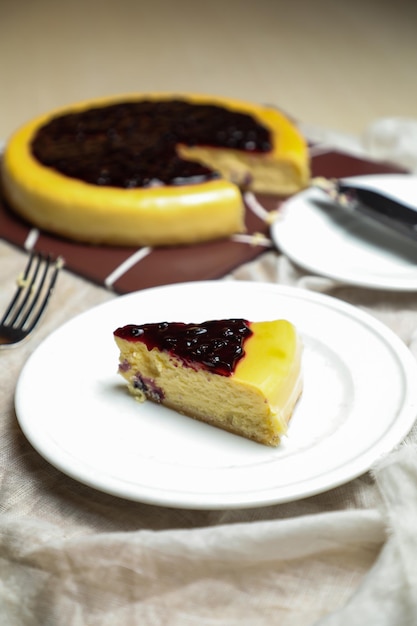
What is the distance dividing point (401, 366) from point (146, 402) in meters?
0.53

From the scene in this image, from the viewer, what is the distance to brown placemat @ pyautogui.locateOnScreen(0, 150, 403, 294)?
2.19 meters

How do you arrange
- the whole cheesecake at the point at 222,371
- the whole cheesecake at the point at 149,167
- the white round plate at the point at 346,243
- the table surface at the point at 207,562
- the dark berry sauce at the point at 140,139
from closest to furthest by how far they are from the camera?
the table surface at the point at 207,562, the whole cheesecake at the point at 222,371, the white round plate at the point at 346,243, the whole cheesecake at the point at 149,167, the dark berry sauce at the point at 140,139

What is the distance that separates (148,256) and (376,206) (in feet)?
2.35

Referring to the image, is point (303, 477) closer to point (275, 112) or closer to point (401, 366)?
point (401, 366)

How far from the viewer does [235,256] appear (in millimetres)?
2307

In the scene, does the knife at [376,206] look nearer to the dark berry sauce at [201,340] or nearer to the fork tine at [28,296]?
the dark berry sauce at [201,340]

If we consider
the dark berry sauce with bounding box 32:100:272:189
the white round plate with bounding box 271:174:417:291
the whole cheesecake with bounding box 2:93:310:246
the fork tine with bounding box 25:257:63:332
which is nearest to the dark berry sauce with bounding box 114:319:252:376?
the fork tine with bounding box 25:257:63:332

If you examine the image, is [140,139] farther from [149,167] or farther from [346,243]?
[346,243]

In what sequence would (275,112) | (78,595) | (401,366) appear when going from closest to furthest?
1. (78,595)
2. (401,366)
3. (275,112)

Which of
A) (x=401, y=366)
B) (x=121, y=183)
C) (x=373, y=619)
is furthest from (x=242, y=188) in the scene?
(x=373, y=619)

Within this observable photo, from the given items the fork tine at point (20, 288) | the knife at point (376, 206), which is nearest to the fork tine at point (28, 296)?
the fork tine at point (20, 288)

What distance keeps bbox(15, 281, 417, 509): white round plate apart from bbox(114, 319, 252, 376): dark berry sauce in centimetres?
13

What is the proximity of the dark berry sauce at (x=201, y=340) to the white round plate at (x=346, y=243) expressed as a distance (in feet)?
1.97

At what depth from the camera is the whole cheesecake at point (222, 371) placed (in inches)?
55.6
